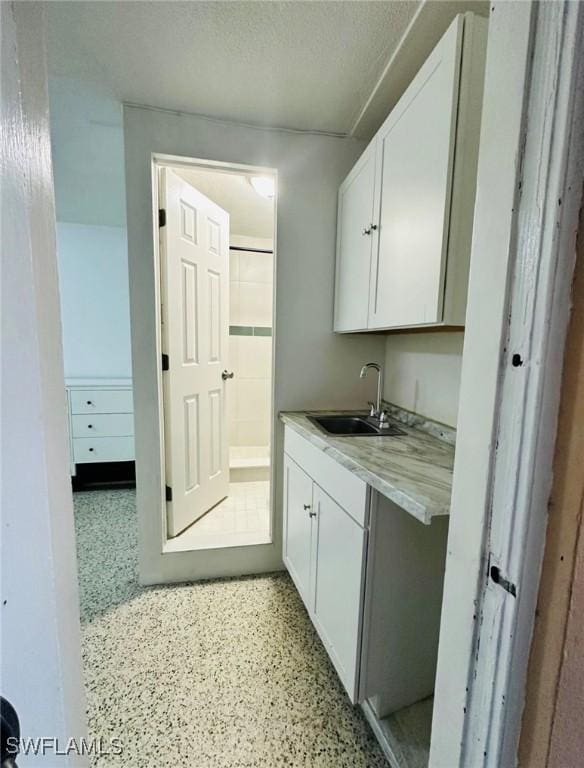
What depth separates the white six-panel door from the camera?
1.85m

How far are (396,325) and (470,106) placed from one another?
631mm

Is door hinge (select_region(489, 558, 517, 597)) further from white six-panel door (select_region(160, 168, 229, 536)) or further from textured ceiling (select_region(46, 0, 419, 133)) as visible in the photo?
white six-panel door (select_region(160, 168, 229, 536))

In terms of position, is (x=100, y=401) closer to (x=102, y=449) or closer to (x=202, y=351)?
(x=102, y=449)

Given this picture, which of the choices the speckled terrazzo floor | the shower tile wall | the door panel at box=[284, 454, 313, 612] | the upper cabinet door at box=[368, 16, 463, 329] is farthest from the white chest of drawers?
the upper cabinet door at box=[368, 16, 463, 329]

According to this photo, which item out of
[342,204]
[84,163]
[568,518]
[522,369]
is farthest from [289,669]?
[84,163]

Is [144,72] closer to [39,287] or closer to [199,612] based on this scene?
[39,287]

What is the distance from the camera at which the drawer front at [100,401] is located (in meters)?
2.77

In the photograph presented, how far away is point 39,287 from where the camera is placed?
40cm

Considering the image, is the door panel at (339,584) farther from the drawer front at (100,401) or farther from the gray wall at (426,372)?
the drawer front at (100,401)

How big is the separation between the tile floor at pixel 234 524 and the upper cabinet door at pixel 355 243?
4.33 ft

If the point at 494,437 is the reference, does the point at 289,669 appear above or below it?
below

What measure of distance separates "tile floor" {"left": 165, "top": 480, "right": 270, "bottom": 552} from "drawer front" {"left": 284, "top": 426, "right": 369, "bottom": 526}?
681 mm

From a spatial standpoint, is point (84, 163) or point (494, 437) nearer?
point (494, 437)

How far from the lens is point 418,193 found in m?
1.07
